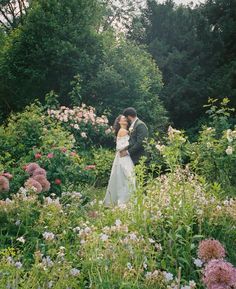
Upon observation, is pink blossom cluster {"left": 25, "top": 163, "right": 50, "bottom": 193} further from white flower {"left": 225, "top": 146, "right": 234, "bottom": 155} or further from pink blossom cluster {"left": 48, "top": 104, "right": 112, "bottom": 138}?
pink blossom cluster {"left": 48, "top": 104, "right": 112, "bottom": 138}

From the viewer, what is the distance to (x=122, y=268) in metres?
3.18

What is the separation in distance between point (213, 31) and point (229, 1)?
1.44 m

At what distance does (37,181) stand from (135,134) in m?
2.83

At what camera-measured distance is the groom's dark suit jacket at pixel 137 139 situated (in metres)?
8.11

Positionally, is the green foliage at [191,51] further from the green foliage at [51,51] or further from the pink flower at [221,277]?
the pink flower at [221,277]

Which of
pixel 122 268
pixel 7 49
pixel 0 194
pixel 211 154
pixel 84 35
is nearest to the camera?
Result: pixel 122 268

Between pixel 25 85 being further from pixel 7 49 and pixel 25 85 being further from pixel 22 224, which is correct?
pixel 22 224

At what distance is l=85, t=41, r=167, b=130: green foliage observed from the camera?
13.8m

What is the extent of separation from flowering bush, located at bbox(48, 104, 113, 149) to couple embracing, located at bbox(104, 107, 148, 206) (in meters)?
3.76


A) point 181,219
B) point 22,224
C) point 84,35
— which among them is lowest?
point 181,219

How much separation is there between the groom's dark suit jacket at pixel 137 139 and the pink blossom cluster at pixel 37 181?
2345mm

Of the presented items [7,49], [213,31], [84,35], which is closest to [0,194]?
[84,35]

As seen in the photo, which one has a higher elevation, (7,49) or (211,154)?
(7,49)

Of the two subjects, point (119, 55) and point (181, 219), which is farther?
point (119, 55)
